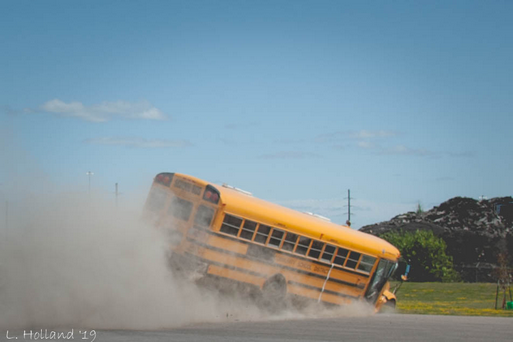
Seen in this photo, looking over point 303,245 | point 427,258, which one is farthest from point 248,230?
point 427,258

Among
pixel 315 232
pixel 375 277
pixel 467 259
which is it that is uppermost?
pixel 315 232

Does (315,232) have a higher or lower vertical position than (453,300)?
higher

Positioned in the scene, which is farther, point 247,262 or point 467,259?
point 467,259

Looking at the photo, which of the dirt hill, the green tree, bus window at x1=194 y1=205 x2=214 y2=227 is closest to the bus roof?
bus window at x1=194 y1=205 x2=214 y2=227

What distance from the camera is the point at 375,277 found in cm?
1891

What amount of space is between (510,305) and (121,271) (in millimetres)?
14470

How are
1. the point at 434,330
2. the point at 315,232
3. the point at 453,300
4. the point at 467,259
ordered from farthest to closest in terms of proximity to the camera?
the point at 467,259 → the point at 453,300 → the point at 315,232 → the point at 434,330

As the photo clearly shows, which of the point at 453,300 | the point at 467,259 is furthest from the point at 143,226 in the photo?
the point at 467,259

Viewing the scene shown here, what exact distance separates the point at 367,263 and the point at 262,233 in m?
3.56

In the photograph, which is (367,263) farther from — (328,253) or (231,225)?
(231,225)

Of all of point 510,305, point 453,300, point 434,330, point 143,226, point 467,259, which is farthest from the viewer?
point 467,259

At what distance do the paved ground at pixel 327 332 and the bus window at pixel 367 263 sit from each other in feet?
6.87

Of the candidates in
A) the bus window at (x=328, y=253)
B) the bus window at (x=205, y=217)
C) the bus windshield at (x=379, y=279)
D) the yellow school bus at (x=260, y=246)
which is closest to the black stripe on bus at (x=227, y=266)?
the yellow school bus at (x=260, y=246)

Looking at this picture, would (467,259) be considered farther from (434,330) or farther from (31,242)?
(31,242)
